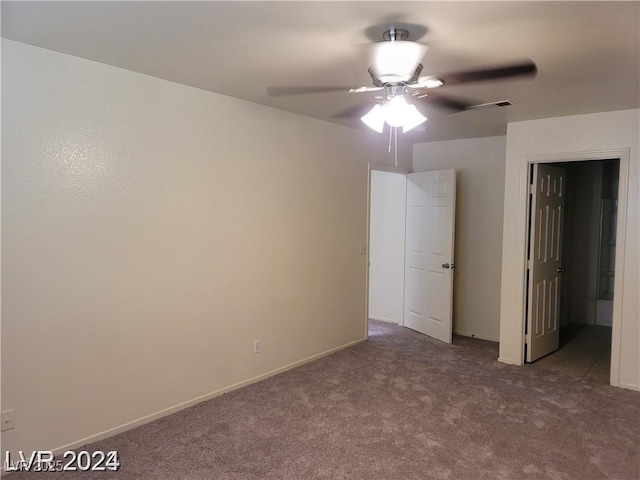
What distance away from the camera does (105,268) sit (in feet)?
9.42

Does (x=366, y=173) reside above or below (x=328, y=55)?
below

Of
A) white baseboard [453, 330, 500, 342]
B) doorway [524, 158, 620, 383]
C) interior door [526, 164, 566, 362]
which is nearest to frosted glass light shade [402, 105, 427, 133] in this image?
interior door [526, 164, 566, 362]

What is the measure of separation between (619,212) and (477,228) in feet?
5.65

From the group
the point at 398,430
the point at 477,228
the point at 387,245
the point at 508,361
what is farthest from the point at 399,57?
the point at 387,245

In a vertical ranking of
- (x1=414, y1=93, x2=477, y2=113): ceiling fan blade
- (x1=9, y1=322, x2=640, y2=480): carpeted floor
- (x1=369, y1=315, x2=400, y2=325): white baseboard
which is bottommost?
(x1=9, y1=322, x2=640, y2=480): carpeted floor

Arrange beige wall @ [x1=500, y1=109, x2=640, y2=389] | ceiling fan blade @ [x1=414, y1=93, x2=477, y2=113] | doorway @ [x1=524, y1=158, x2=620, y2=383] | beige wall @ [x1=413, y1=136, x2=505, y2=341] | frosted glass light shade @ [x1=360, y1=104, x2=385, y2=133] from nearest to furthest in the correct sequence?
frosted glass light shade @ [x1=360, y1=104, x2=385, y2=133]
ceiling fan blade @ [x1=414, y1=93, x2=477, y2=113]
beige wall @ [x1=500, y1=109, x2=640, y2=389]
beige wall @ [x1=413, y1=136, x2=505, y2=341]
doorway @ [x1=524, y1=158, x2=620, y2=383]

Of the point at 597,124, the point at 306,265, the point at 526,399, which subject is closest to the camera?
the point at 526,399

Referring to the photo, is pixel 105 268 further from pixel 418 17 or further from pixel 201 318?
Result: pixel 418 17

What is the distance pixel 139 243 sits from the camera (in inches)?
120

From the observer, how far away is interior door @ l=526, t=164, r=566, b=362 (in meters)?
4.44

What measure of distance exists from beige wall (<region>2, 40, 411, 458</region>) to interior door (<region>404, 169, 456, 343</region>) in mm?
1527

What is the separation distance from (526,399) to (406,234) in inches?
101

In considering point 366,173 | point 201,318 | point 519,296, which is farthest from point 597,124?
point 201,318

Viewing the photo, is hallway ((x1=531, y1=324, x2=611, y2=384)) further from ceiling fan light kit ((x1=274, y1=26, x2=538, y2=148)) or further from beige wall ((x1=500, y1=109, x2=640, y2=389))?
ceiling fan light kit ((x1=274, y1=26, x2=538, y2=148))
